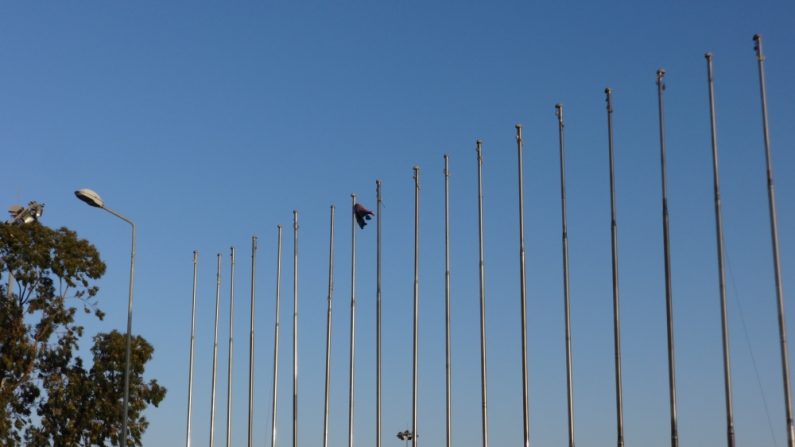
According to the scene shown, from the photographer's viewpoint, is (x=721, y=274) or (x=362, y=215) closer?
(x=721, y=274)

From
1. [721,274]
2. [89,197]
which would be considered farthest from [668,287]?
[89,197]

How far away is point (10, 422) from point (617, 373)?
106ft

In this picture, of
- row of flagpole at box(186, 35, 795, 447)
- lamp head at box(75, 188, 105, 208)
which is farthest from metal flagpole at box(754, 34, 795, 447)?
lamp head at box(75, 188, 105, 208)

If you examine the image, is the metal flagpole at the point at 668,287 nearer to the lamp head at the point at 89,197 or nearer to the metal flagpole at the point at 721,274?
the metal flagpole at the point at 721,274

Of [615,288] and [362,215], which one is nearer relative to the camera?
[615,288]

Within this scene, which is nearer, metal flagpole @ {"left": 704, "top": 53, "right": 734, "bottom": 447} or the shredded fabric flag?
metal flagpole @ {"left": 704, "top": 53, "right": 734, "bottom": 447}

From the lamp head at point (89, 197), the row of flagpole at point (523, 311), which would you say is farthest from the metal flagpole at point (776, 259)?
the lamp head at point (89, 197)

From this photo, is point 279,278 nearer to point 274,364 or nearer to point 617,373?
point 274,364

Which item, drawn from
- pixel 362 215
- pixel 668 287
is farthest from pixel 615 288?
pixel 362 215

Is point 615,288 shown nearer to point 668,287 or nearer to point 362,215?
point 668,287

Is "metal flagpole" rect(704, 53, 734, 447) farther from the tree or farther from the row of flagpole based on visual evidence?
the tree

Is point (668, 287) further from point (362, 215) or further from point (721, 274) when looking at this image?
point (362, 215)

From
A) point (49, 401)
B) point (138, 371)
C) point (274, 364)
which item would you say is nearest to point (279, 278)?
point (274, 364)

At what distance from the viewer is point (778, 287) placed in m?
34.1
